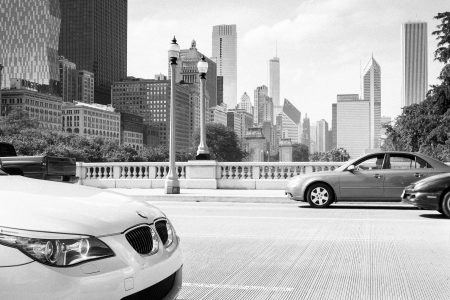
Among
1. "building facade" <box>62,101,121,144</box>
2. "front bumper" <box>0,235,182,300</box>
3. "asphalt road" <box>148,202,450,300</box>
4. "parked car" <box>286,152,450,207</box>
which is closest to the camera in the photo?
"front bumper" <box>0,235,182,300</box>

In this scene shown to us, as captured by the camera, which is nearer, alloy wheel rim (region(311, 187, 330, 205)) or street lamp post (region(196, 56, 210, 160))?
alloy wheel rim (region(311, 187, 330, 205))

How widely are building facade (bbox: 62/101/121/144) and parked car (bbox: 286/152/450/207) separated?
487 ft

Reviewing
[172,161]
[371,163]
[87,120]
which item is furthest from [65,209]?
[87,120]

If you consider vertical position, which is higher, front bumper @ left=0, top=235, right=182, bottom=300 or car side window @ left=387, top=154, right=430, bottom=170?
car side window @ left=387, top=154, right=430, bottom=170

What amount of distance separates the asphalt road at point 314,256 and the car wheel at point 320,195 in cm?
203

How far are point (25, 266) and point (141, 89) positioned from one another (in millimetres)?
200782

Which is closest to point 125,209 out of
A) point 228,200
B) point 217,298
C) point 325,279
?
point 217,298

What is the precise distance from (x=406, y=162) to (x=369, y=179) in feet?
3.99

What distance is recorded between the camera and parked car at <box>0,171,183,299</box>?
2.76m

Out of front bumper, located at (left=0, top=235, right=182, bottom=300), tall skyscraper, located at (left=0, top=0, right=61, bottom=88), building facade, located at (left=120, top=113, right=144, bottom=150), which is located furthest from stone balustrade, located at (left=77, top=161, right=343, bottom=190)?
building facade, located at (left=120, top=113, right=144, bottom=150)

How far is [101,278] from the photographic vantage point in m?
2.91

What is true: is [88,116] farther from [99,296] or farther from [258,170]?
[99,296]

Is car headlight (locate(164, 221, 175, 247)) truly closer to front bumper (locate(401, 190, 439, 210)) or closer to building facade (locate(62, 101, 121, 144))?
front bumper (locate(401, 190, 439, 210))

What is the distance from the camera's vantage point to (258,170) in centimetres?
2294
